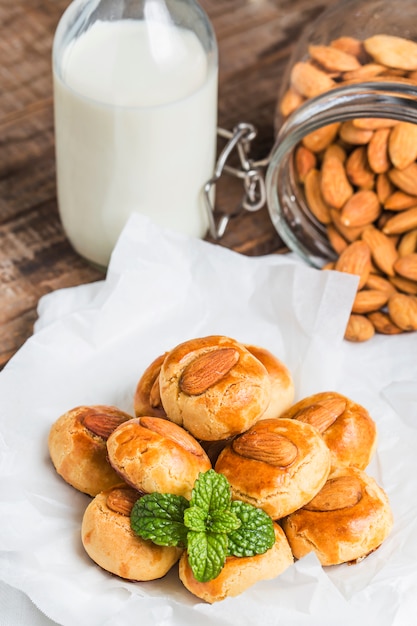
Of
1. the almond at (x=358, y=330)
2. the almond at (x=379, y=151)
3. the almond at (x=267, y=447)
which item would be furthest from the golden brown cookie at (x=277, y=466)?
the almond at (x=379, y=151)

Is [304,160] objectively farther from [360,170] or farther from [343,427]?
[343,427]

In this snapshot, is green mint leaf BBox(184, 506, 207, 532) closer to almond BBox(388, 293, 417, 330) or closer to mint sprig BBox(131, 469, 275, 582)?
mint sprig BBox(131, 469, 275, 582)

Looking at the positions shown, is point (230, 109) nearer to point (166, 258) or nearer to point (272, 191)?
point (272, 191)

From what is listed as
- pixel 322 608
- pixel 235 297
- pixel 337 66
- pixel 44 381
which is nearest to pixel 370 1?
pixel 337 66

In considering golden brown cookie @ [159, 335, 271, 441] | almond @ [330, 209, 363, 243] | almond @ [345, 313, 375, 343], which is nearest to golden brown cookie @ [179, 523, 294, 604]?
golden brown cookie @ [159, 335, 271, 441]

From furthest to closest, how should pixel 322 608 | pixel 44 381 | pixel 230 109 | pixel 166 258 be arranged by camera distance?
1. pixel 230 109
2. pixel 166 258
3. pixel 44 381
4. pixel 322 608
